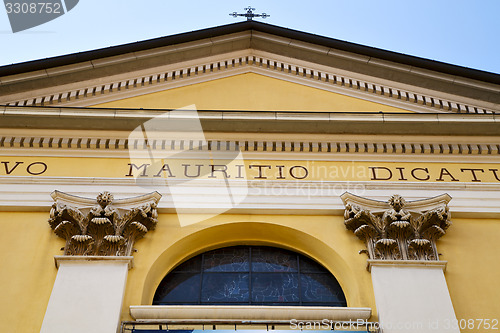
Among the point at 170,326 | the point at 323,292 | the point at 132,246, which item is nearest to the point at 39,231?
the point at 132,246

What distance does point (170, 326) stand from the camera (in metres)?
10.4

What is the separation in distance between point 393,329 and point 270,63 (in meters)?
7.50

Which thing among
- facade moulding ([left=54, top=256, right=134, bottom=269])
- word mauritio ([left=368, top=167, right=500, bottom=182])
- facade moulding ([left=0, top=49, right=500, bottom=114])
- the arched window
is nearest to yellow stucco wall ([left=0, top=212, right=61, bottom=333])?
facade moulding ([left=54, top=256, right=134, bottom=269])

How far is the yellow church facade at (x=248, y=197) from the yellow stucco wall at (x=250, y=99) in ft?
0.13

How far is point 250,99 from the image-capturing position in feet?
48.9

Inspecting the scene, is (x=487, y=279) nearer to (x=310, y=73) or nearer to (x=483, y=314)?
(x=483, y=314)

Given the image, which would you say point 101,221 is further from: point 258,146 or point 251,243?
point 258,146

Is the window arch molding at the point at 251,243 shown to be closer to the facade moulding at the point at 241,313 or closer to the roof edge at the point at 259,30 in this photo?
the facade moulding at the point at 241,313

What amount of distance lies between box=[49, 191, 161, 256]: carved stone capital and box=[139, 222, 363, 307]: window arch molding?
0.62 meters

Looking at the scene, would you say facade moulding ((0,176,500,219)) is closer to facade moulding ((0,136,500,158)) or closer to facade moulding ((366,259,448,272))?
facade moulding ((0,136,500,158))

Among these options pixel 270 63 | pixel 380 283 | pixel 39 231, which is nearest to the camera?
pixel 380 283

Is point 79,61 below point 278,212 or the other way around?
the other way around

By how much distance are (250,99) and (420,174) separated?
4.08 metres

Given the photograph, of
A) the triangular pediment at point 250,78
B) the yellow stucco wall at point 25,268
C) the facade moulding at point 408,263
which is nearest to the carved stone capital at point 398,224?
the facade moulding at point 408,263
